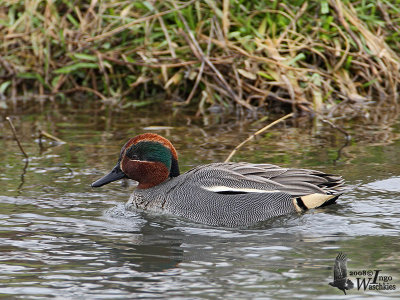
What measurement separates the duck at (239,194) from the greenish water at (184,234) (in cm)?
10

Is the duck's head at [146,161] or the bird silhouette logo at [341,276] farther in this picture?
the duck's head at [146,161]

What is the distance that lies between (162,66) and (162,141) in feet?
12.9

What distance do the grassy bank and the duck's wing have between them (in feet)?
12.1

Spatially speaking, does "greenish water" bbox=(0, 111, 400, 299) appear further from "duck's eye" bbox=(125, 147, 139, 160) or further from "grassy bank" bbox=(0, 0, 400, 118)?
"grassy bank" bbox=(0, 0, 400, 118)

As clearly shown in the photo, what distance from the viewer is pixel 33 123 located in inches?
382

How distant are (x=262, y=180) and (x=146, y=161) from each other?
3.39ft

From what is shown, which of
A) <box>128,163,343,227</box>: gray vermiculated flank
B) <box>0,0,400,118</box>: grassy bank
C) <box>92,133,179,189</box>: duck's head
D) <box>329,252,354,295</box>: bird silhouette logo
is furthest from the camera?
<box>0,0,400,118</box>: grassy bank

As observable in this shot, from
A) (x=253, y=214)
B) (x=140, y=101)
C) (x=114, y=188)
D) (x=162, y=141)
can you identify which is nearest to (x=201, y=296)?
(x=253, y=214)

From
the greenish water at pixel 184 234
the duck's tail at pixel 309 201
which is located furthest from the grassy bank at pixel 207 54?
the duck's tail at pixel 309 201

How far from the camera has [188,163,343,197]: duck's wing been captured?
6055mm

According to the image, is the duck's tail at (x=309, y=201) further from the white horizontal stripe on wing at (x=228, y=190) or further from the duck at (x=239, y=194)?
the white horizontal stripe on wing at (x=228, y=190)

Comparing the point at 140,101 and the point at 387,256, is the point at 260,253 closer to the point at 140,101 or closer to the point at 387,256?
the point at 387,256

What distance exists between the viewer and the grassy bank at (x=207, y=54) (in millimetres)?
10164

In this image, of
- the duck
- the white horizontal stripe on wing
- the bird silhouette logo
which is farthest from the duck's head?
the bird silhouette logo
